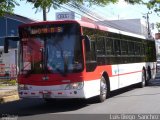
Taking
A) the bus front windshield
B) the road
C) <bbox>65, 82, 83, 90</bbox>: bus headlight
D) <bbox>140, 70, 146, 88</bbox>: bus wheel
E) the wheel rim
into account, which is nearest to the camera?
the road

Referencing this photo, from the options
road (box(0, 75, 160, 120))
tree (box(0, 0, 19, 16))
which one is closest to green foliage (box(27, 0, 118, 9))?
tree (box(0, 0, 19, 16))

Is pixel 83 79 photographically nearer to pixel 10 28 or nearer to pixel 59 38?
pixel 59 38

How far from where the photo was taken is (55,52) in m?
14.5

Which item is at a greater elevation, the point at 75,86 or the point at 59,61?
the point at 59,61

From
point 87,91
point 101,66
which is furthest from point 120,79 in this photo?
point 87,91

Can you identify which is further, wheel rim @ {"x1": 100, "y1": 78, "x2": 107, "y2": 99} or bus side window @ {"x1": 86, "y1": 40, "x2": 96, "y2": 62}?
wheel rim @ {"x1": 100, "y1": 78, "x2": 107, "y2": 99}

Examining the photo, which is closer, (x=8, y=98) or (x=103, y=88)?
(x=103, y=88)

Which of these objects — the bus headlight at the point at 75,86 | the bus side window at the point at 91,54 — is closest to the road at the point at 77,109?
the bus headlight at the point at 75,86

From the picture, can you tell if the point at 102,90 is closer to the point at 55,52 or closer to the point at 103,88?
the point at 103,88

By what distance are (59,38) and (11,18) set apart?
108ft

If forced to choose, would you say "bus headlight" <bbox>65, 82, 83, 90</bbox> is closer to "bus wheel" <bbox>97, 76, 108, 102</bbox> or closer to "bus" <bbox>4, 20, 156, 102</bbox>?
"bus" <bbox>4, 20, 156, 102</bbox>

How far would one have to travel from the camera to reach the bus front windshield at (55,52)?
14.4 m

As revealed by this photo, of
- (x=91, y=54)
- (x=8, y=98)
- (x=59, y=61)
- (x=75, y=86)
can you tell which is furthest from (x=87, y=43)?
(x=8, y=98)

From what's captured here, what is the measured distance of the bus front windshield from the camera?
14.4 meters
